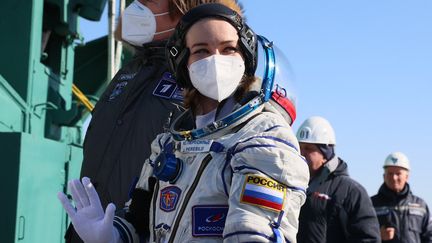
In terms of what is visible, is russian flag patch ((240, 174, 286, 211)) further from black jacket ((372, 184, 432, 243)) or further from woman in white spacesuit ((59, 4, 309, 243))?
black jacket ((372, 184, 432, 243))

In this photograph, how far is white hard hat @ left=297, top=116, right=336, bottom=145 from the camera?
201 inches

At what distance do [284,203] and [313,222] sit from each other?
2.94 meters

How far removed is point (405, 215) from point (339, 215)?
8.87 ft

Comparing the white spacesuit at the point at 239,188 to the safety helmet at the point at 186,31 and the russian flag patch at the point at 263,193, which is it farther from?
the safety helmet at the point at 186,31

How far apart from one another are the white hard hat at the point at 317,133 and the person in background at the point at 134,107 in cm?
242

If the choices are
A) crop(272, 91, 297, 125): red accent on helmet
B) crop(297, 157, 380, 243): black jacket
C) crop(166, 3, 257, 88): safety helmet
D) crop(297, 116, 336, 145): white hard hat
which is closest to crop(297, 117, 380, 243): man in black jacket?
crop(297, 157, 380, 243): black jacket

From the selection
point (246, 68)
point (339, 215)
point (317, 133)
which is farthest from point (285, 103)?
point (317, 133)

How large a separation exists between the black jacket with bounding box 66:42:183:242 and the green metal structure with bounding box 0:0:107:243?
2.07m

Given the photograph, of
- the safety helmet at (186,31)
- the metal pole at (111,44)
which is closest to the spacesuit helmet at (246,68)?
the safety helmet at (186,31)

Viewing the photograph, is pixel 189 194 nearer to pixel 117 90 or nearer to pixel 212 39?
pixel 212 39

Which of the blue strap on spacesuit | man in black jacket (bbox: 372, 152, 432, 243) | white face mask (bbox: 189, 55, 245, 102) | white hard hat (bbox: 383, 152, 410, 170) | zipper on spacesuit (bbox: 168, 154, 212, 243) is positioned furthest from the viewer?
white hard hat (bbox: 383, 152, 410, 170)

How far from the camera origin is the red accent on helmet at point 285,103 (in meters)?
2.18

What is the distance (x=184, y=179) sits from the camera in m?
1.89

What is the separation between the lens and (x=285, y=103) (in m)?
2.21
